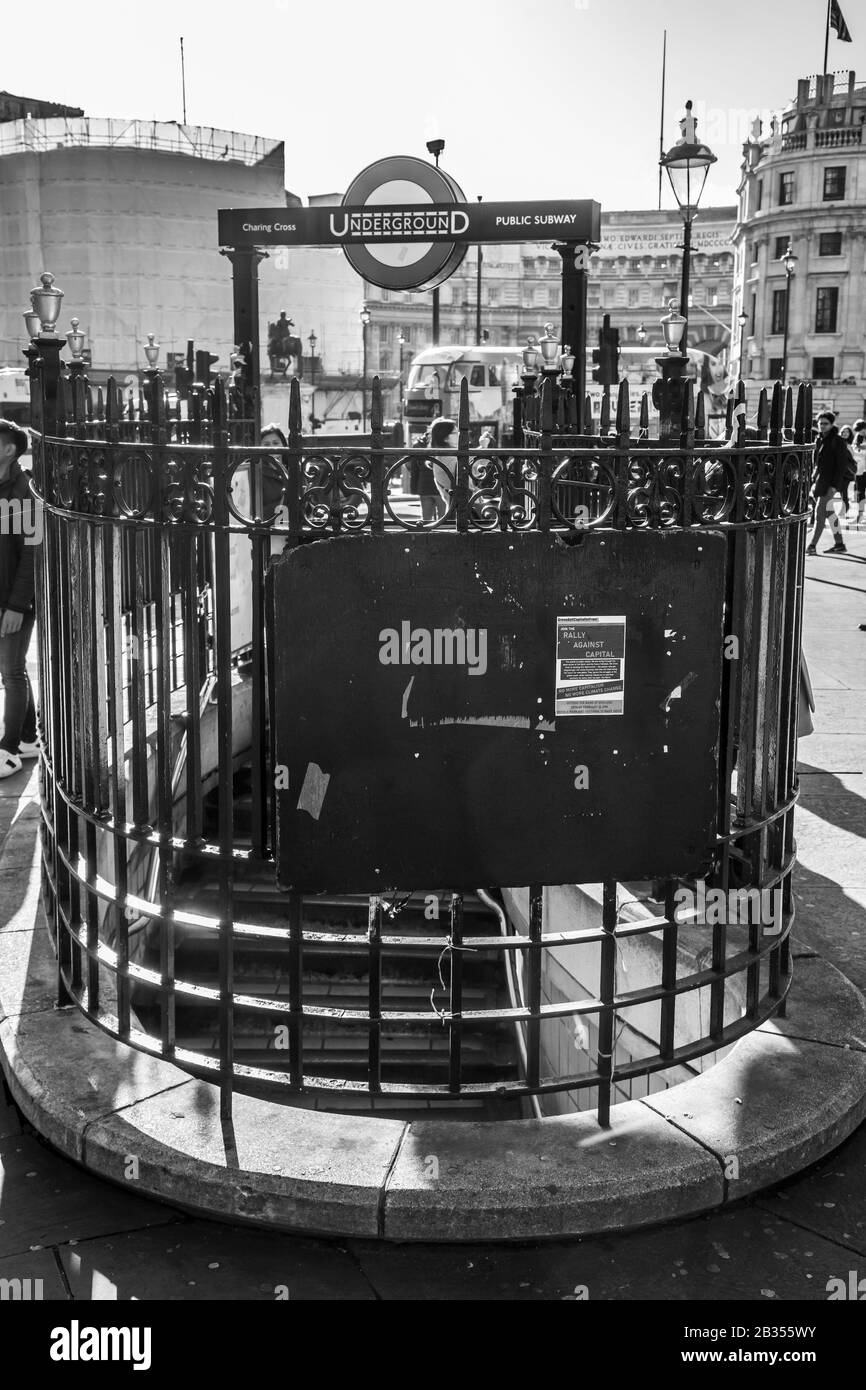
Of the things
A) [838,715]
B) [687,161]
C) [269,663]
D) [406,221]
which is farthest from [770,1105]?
[687,161]

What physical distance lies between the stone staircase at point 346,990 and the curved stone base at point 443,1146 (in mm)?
2245

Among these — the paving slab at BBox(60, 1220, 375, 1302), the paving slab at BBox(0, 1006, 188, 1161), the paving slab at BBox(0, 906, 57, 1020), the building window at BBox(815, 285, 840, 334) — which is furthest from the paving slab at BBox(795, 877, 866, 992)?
the building window at BBox(815, 285, 840, 334)

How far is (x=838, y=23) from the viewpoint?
6281cm

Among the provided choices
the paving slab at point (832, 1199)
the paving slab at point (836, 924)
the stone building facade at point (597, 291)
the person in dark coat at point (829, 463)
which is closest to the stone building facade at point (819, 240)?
the stone building facade at point (597, 291)

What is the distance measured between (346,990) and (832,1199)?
13.6 ft

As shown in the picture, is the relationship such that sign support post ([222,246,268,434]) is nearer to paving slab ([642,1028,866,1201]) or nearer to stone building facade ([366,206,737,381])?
paving slab ([642,1028,866,1201])

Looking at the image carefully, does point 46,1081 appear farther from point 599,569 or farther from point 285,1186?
point 599,569

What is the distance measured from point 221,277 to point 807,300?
33.3 m

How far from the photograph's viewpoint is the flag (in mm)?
62812

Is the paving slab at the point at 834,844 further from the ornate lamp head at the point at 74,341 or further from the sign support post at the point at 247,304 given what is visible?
the sign support post at the point at 247,304

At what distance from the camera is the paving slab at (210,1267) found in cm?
327

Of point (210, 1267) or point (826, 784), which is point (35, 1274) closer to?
point (210, 1267)

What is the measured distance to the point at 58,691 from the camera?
15.8ft
